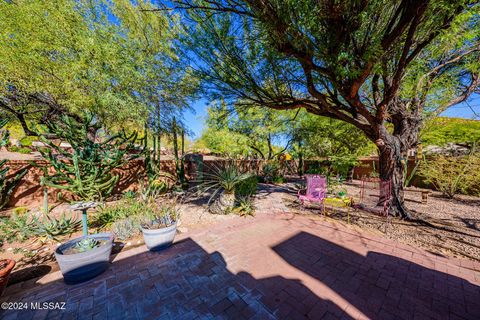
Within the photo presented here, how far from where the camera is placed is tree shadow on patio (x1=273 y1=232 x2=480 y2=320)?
195 cm

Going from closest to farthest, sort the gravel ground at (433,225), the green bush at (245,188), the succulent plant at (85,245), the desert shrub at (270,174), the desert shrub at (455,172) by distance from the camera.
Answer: the succulent plant at (85,245)
the gravel ground at (433,225)
the green bush at (245,188)
the desert shrub at (455,172)
the desert shrub at (270,174)

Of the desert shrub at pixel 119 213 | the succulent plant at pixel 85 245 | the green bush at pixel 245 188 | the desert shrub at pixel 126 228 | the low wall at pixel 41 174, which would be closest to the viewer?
the succulent plant at pixel 85 245

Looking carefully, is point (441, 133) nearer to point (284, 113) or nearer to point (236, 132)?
point (284, 113)

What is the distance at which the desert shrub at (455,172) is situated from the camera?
621 centimetres

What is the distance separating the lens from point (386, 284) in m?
2.34

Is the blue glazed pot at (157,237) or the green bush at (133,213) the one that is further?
the green bush at (133,213)

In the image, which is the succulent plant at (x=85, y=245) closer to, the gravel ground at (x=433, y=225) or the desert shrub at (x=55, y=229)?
the desert shrub at (x=55, y=229)

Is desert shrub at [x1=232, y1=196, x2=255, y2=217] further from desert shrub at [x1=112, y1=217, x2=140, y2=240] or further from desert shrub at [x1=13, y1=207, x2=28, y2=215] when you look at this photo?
desert shrub at [x1=13, y1=207, x2=28, y2=215]

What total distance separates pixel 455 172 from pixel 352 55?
7.77 metres

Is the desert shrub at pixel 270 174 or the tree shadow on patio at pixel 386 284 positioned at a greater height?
the desert shrub at pixel 270 174

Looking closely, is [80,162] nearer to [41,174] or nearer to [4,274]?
[4,274]

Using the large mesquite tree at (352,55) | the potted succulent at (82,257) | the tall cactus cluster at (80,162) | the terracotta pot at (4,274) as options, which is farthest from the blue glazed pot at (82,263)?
the large mesquite tree at (352,55)

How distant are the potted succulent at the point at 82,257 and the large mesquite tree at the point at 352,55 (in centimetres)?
396

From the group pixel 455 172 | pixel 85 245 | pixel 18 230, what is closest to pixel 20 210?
pixel 18 230
